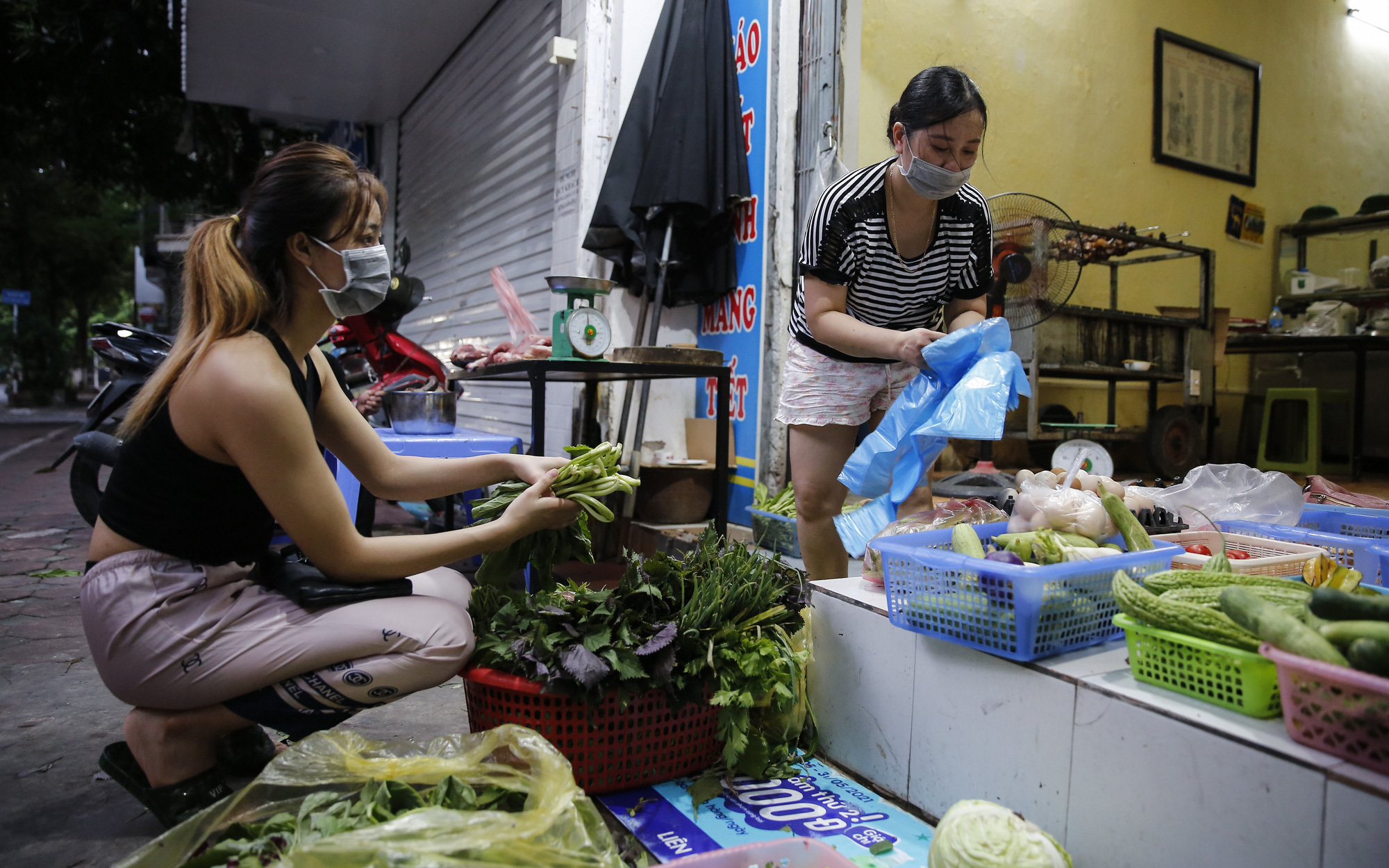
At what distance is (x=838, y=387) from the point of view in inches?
117

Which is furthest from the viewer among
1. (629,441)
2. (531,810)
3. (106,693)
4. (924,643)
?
(629,441)

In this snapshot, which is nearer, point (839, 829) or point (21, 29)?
point (839, 829)

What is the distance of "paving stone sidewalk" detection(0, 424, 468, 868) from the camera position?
6.68 feet

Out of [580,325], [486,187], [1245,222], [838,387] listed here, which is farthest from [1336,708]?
[1245,222]

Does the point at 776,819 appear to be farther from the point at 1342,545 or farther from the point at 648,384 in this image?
the point at 648,384

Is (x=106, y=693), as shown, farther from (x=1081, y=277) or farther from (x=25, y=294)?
(x=25, y=294)

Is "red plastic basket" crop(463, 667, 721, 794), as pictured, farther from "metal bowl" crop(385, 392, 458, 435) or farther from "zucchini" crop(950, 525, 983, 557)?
"metal bowl" crop(385, 392, 458, 435)

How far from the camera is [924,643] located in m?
2.18

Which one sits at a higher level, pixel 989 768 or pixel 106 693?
pixel 989 768

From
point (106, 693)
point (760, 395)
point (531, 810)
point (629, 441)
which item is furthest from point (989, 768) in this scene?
point (629, 441)

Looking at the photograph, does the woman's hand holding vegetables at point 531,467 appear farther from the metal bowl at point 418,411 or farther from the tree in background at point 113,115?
the tree in background at point 113,115

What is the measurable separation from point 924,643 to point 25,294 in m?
29.5

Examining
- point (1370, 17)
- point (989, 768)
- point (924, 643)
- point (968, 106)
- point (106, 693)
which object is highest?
point (1370, 17)

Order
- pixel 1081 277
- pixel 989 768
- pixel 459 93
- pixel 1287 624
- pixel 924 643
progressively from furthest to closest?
pixel 459 93 → pixel 1081 277 → pixel 924 643 → pixel 989 768 → pixel 1287 624
